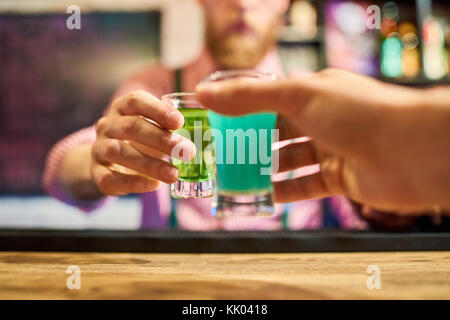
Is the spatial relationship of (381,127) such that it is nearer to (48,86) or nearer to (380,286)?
(380,286)

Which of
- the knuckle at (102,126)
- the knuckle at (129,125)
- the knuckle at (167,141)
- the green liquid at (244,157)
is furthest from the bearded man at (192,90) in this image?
the green liquid at (244,157)

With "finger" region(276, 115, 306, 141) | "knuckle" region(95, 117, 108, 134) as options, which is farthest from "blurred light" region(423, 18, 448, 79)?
"knuckle" region(95, 117, 108, 134)

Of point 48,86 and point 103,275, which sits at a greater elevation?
point 48,86

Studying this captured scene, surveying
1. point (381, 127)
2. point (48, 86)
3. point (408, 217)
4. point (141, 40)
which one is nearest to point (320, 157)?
point (381, 127)

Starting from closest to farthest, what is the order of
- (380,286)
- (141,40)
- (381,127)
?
(381,127) < (380,286) < (141,40)

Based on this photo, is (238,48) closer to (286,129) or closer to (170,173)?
(286,129)
